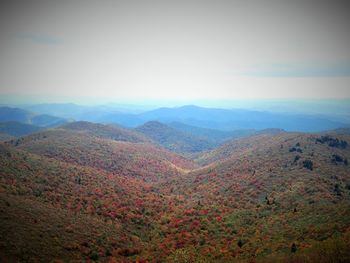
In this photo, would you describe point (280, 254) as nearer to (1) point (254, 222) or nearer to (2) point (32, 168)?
(1) point (254, 222)

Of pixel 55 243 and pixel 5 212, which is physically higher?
pixel 5 212

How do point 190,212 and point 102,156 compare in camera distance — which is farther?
point 102,156

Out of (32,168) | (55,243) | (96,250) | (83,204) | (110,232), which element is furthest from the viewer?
(32,168)

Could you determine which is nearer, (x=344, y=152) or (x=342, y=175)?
(x=342, y=175)

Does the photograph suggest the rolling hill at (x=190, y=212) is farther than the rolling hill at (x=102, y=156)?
No

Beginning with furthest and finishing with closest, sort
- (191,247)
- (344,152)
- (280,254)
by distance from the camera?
(344,152), (191,247), (280,254)

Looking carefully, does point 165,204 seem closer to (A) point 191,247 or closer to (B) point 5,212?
(A) point 191,247

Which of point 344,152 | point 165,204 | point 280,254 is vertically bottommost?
point 165,204

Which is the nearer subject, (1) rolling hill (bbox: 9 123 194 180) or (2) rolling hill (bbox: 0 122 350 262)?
(2) rolling hill (bbox: 0 122 350 262)

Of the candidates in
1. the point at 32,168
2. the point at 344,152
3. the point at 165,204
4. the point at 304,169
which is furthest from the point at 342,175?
the point at 32,168

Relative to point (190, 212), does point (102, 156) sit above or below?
above
